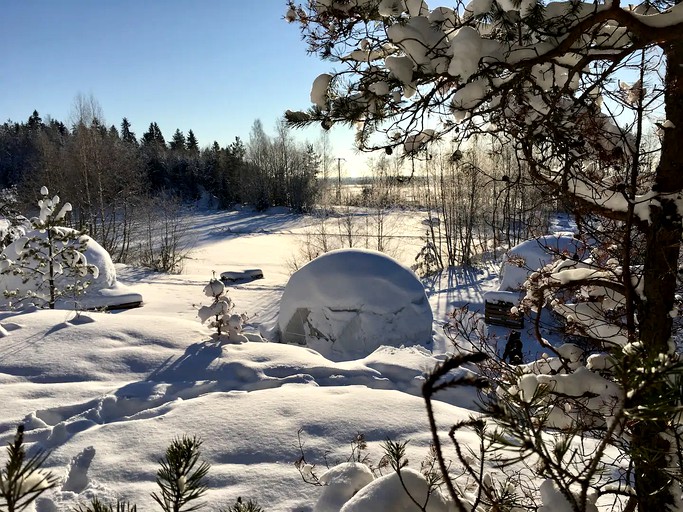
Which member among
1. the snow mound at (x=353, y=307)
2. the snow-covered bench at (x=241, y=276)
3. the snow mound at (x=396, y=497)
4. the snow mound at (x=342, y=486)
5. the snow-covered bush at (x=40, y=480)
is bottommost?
the snow-covered bench at (x=241, y=276)

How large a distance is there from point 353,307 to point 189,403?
4756 mm

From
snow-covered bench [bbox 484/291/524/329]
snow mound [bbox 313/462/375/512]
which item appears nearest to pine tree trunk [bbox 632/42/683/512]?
snow mound [bbox 313/462/375/512]

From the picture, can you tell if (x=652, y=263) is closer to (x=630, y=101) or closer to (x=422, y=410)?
(x=630, y=101)

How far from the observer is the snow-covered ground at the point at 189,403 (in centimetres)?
332

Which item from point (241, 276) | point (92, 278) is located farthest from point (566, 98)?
point (241, 276)

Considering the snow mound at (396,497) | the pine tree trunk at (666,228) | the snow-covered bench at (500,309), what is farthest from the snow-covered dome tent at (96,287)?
the pine tree trunk at (666,228)

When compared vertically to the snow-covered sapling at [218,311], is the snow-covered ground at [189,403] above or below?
below

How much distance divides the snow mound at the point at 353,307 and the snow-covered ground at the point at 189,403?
223cm

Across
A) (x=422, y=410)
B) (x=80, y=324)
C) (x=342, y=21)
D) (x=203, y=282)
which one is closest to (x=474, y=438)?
(x=422, y=410)

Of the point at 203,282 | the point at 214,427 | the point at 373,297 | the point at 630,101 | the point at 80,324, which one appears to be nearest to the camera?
the point at 630,101

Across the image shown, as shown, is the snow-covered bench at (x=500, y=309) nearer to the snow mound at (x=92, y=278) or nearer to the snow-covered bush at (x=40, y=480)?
the snow mound at (x=92, y=278)

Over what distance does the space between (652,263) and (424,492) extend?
63.6 inches

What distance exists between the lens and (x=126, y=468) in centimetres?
339

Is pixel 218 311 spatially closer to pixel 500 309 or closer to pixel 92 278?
pixel 500 309
